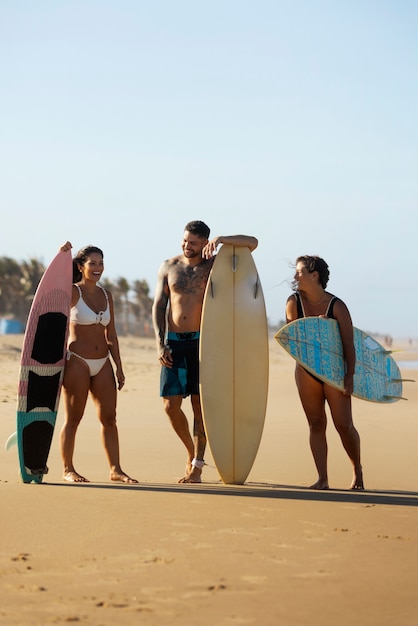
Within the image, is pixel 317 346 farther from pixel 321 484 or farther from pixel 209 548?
pixel 209 548

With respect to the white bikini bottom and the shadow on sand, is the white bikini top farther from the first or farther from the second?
the shadow on sand

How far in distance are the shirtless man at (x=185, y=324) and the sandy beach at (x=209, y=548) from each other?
1.20 ft

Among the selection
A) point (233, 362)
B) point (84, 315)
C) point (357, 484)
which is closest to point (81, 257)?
point (84, 315)

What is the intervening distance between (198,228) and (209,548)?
2.74m

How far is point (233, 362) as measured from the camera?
6.24m

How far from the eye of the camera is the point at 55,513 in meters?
4.86

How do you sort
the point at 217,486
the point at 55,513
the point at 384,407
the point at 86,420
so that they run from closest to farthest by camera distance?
the point at 55,513 → the point at 217,486 → the point at 86,420 → the point at 384,407

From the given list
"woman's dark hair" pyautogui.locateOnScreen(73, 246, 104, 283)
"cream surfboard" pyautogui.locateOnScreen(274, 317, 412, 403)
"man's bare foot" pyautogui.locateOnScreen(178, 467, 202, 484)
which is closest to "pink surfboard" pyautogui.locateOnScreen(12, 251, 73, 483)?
"woman's dark hair" pyautogui.locateOnScreen(73, 246, 104, 283)

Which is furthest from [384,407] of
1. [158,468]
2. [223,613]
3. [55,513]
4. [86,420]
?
[223,613]

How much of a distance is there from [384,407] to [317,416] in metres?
6.61

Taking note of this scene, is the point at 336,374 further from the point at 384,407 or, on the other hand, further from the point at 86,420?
the point at 384,407

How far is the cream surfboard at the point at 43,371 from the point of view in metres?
6.11

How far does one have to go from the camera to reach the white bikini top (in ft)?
20.2

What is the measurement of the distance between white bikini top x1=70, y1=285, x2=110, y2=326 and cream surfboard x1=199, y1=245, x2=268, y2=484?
0.67m
